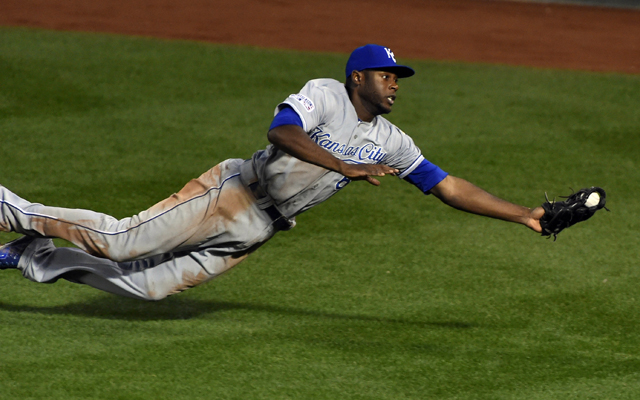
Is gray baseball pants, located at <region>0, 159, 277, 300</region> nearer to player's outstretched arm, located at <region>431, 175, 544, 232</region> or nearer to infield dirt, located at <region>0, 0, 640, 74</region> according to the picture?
player's outstretched arm, located at <region>431, 175, 544, 232</region>

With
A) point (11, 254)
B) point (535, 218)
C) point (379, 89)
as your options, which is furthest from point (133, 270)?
point (535, 218)

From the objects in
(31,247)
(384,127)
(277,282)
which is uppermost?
(384,127)

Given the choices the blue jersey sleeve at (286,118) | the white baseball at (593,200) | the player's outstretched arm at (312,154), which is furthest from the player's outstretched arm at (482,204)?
the blue jersey sleeve at (286,118)

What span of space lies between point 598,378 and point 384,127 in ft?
5.11

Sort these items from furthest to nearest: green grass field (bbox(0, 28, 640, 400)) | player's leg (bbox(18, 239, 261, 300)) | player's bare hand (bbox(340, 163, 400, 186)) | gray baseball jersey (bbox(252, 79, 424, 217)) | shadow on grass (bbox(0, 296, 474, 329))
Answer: shadow on grass (bbox(0, 296, 474, 329))
player's leg (bbox(18, 239, 261, 300))
gray baseball jersey (bbox(252, 79, 424, 217))
green grass field (bbox(0, 28, 640, 400))
player's bare hand (bbox(340, 163, 400, 186))

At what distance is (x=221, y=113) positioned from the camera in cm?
845

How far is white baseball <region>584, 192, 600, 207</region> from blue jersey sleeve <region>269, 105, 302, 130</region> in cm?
145

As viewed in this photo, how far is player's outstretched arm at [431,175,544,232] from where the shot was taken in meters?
4.48

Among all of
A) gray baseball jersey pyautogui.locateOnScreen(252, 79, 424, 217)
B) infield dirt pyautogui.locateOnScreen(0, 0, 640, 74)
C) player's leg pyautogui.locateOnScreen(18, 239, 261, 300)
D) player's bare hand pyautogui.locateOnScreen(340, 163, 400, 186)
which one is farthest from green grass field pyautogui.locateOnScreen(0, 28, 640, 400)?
infield dirt pyautogui.locateOnScreen(0, 0, 640, 74)

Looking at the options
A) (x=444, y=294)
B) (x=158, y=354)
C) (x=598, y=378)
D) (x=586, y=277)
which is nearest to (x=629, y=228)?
(x=586, y=277)

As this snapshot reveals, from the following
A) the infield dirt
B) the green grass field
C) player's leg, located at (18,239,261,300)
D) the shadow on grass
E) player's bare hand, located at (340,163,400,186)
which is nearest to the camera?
player's bare hand, located at (340,163,400,186)

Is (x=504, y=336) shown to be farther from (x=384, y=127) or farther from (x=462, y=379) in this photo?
(x=384, y=127)

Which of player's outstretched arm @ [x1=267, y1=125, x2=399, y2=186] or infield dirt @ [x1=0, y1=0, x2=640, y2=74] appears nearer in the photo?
player's outstretched arm @ [x1=267, y1=125, x2=399, y2=186]

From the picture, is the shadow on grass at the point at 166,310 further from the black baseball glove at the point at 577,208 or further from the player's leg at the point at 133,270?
the black baseball glove at the point at 577,208
